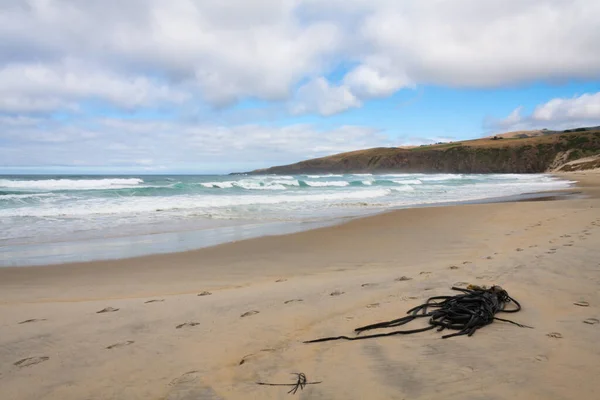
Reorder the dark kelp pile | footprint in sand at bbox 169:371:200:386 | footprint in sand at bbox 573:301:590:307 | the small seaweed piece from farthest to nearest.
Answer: footprint in sand at bbox 573:301:590:307 < the dark kelp pile < footprint in sand at bbox 169:371:200:386 < the small seaweed piece

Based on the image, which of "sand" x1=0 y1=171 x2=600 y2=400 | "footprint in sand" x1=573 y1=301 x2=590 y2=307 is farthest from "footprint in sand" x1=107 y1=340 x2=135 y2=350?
"footprint in sand" x1=573 y1=301 x2=590 y2=307

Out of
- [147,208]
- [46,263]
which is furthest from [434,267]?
[147,208]

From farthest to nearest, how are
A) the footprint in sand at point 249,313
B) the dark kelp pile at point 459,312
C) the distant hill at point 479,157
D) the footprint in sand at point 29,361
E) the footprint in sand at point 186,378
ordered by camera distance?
the distant hill at point 479,157, the footprint in sand at point 249,313, the dark kelp pile at point 459,312, the footprint in sand at point 29,361, the footprint in sand at point 186,378

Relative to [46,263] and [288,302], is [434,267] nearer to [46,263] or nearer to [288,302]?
[288,302]

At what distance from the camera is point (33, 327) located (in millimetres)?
4004

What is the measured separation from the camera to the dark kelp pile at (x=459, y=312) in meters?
3.45

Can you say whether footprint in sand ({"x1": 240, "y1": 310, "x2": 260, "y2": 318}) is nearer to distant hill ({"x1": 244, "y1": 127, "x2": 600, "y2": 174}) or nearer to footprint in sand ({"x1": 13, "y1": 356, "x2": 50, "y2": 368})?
footprint in sand ({"x1": 13, "y1": 356, "x2": 50, "y2": 368})

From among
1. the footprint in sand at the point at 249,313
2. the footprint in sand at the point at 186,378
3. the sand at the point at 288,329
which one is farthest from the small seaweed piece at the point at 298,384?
the footprint in sand at the point at 249,313

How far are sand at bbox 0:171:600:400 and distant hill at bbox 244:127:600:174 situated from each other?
86275 millimetres

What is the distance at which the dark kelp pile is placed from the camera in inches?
136

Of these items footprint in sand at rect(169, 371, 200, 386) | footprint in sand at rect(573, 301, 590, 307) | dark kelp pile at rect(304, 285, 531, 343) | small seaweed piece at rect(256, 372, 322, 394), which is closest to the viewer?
small seaweed piece at rect(256, 372, 322, 394)

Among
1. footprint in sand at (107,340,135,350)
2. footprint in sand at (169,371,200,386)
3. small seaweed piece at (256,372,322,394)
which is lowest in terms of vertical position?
footprint in sand at (107,340,135,350)

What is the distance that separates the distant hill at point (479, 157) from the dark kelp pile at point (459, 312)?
8763cm

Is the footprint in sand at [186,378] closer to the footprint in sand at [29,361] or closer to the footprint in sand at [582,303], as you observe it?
the footprint in sand at [29,361]
